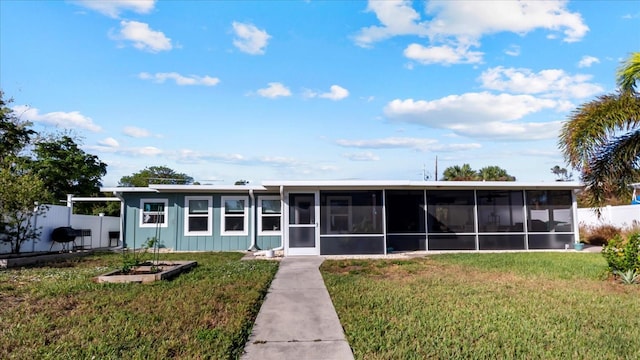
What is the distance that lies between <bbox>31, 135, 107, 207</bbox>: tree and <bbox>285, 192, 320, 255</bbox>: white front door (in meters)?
18.6

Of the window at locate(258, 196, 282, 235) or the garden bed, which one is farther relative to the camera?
the window at locate(258, 196, 282, 235)

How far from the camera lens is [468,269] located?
380 inches

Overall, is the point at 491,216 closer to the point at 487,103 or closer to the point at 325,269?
the point at 487,103

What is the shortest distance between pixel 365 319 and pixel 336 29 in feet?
30.5

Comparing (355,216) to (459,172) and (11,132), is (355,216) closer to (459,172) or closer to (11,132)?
(11,132)

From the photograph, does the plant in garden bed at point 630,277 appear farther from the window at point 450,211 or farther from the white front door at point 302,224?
the white front door at point 302,224

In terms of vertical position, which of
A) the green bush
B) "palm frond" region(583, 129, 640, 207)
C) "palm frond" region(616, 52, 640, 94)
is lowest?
the green bush

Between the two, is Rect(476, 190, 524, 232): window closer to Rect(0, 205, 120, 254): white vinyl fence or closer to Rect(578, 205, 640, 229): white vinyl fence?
Rect(578, 205, 640, 229): white vinyl fence

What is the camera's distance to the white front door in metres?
13.0

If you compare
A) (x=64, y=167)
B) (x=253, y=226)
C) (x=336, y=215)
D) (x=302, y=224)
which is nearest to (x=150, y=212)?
(x=253, y=226)

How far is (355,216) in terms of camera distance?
13.2 meters

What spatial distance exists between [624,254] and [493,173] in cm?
2392

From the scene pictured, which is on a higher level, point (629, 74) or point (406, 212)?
point (629, 74)

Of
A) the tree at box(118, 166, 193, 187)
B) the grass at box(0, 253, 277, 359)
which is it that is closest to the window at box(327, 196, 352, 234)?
the grass at box(0, 253, 277, 359)
